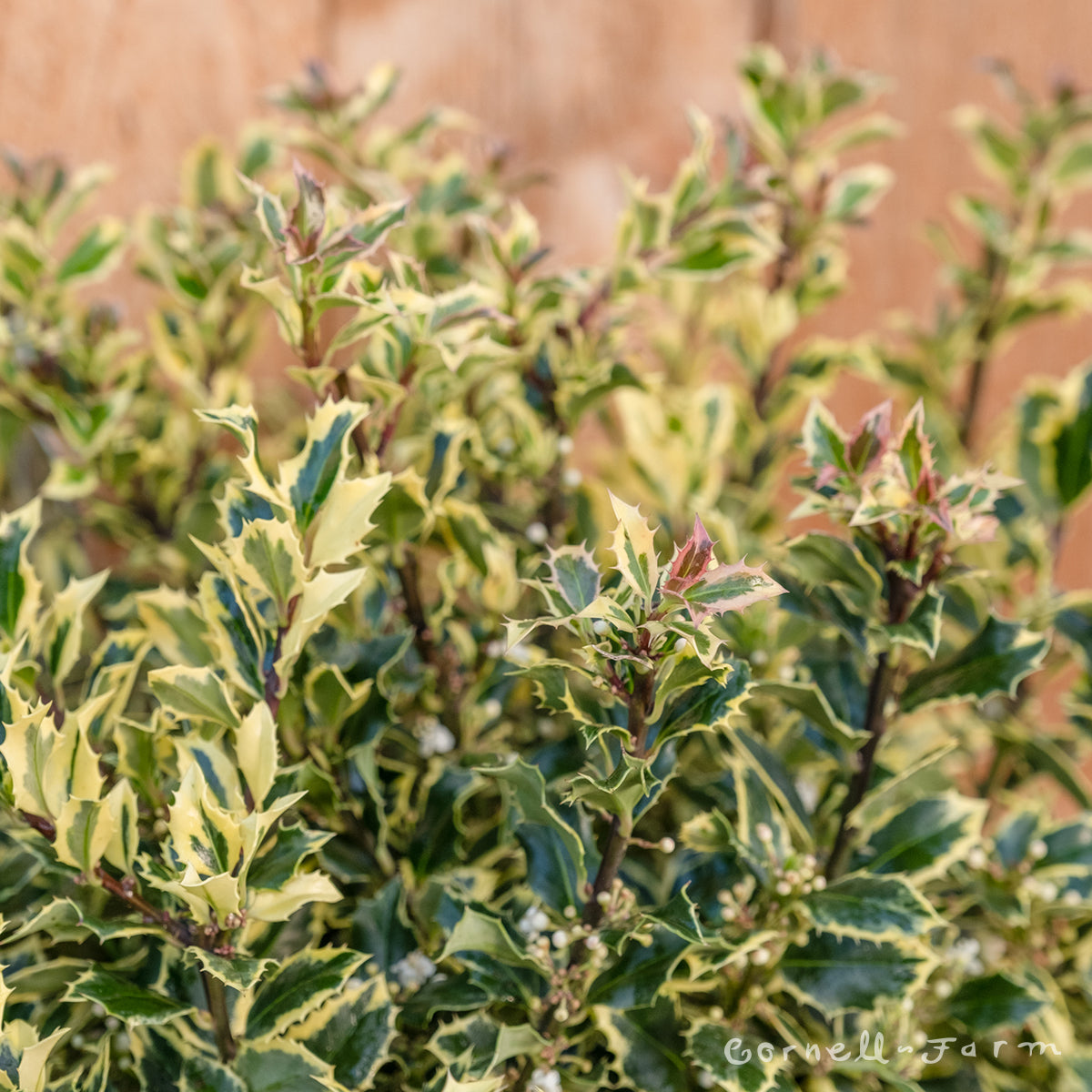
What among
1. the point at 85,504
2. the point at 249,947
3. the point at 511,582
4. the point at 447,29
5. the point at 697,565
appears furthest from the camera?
the point at 447,29

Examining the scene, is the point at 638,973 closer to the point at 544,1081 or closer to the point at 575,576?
the point at 544,1081

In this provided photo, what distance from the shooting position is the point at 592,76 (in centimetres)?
Answer: 103

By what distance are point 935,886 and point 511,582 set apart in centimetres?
32

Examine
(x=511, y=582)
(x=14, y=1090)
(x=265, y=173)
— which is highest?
(x=265, y=173)

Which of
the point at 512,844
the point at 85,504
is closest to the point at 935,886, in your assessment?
the point at 512,844

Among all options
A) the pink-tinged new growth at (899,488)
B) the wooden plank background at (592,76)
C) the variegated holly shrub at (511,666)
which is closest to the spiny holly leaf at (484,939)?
the variegated holly shrub at (511,666)

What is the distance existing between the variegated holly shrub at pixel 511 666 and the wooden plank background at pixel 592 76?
99mm

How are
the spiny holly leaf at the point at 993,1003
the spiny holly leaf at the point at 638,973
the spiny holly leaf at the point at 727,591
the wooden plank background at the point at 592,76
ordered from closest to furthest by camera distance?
the spiny holly leaf at the point at 727,591 < the spiny holly leaf at the point at 638,973 < the spiny holly leaf at the point at 993,1003 < the wooden plank background at the point at 592,76

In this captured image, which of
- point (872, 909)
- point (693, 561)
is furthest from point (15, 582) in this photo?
point (872, 909)

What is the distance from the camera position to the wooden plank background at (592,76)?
0.89 metres

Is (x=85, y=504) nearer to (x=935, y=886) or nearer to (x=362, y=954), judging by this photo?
(x=362, y=954)

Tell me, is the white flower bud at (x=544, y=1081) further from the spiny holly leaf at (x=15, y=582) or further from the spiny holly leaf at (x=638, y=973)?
the spiny holly leaf at (x=15, y=582)

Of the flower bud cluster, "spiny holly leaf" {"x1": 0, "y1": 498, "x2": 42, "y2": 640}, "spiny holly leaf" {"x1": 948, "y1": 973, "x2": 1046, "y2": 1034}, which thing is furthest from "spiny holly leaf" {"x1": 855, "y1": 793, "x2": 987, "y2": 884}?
"spiny holly leaf" {"x1": 0, "y1": 498, "x2": 42, "y2": 640}

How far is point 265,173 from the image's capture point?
2.94 ft
